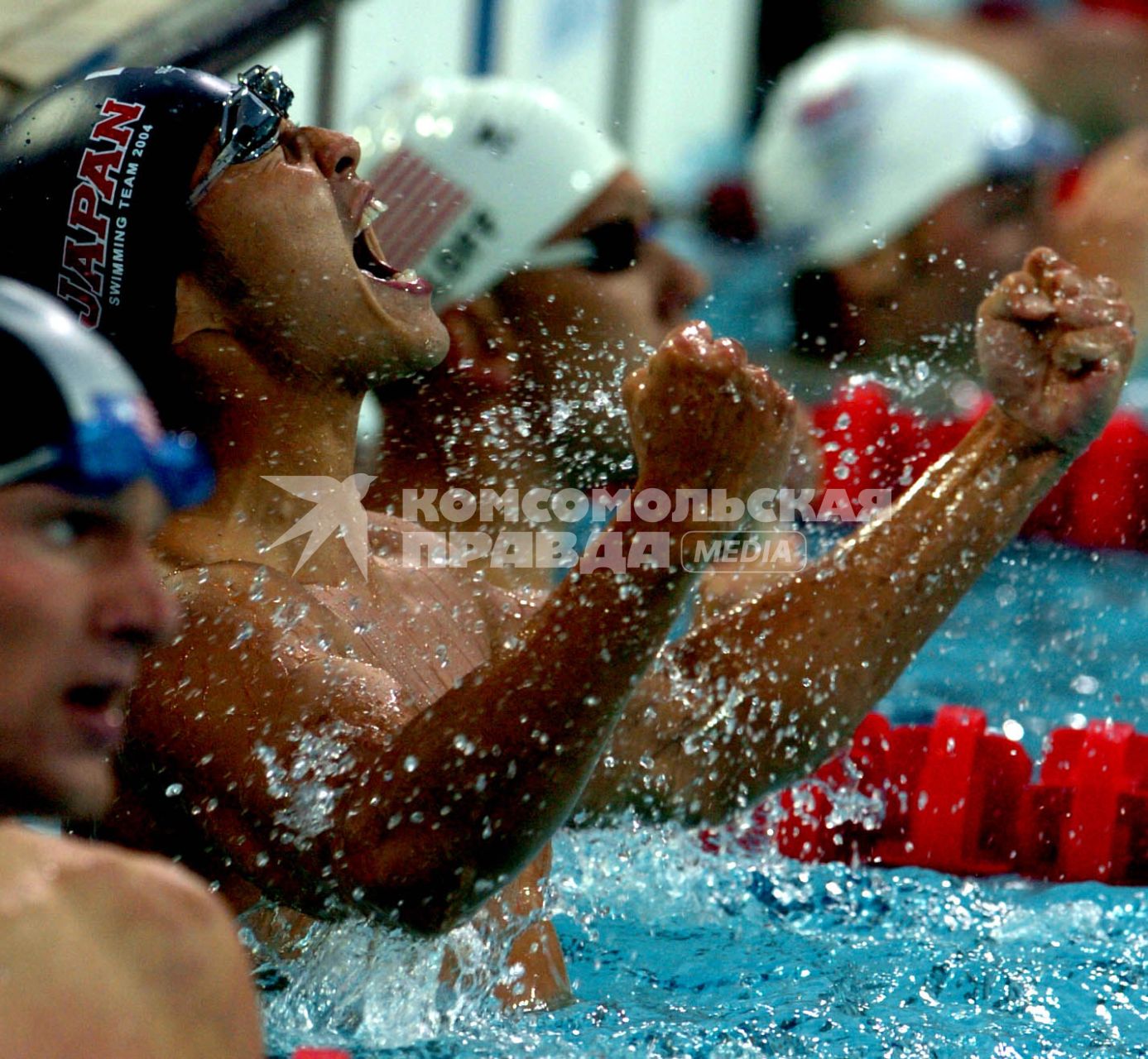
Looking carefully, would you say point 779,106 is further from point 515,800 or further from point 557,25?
point 515,800

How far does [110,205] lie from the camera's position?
167cm

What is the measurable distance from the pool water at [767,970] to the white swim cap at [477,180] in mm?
971

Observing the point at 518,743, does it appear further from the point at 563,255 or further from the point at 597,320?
the point at 563,255

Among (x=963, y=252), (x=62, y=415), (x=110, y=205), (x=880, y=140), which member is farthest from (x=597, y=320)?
(x=880, y=140)

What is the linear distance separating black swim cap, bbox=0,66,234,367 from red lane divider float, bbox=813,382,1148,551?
3247mm

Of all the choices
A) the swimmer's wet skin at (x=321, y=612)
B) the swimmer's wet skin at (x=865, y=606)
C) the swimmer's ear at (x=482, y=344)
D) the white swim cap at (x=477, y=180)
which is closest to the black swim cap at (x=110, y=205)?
the swimmer's wet skin at (x=321, y=612)

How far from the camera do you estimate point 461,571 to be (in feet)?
6.70

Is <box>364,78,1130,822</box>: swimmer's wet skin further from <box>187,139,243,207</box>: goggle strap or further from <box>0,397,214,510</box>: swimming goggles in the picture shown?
<box>0,397,214,510</box>: swimming goggles

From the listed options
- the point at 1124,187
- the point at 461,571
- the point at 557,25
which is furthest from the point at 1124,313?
the point at 557,25

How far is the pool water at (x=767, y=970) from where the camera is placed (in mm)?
1641

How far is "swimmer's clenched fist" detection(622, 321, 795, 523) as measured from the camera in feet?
4.32

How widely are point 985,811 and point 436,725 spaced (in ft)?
4.80

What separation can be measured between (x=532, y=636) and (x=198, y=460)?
546 mm

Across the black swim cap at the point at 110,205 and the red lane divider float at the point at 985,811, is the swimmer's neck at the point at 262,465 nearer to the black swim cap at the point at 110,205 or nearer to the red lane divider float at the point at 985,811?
the black swim cap at the point at 110,205
